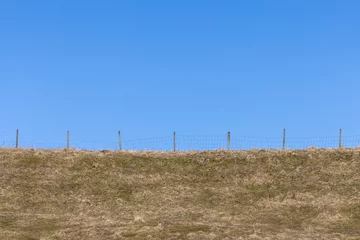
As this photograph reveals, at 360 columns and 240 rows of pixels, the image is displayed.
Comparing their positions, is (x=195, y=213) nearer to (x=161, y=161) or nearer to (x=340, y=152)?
(x=161, y=161)

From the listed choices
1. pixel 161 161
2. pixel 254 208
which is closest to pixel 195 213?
pixel 254 208

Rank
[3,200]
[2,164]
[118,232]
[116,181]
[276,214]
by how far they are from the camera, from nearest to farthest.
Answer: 1. [118,232]
2. [276,214]
3. [3,200]
4. [116,181]
5. [2,164]

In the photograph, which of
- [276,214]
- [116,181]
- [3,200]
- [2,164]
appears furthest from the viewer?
[2,164]

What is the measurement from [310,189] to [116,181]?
14.9 meters

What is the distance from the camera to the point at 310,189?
1352 inches

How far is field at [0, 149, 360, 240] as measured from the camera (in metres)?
25.0

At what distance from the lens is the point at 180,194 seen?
112 ft

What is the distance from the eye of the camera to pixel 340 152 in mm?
42250

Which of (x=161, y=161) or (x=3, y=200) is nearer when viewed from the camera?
(x=3, y=200)

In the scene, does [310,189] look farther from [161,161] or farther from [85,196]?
[85,196]

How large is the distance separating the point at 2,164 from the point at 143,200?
15.1 meters

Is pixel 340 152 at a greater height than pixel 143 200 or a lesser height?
greater

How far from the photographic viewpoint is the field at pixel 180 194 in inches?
984

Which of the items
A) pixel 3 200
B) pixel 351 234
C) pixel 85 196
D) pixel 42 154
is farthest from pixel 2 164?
pixel 351 234
